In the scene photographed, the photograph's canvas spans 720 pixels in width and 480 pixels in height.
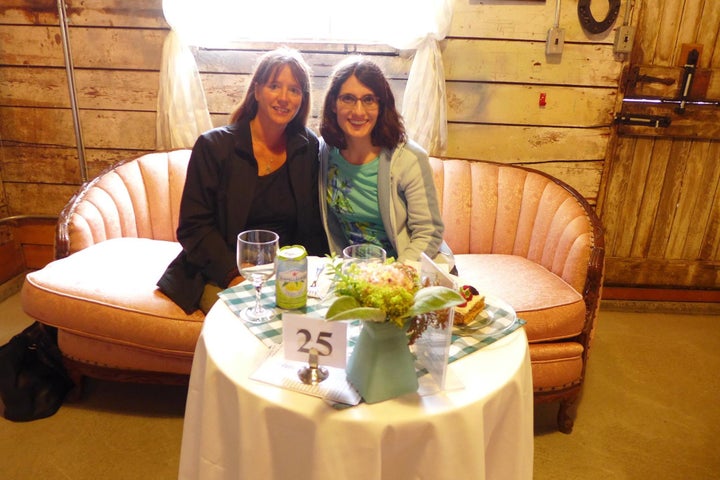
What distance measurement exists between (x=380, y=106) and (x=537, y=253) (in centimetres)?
103

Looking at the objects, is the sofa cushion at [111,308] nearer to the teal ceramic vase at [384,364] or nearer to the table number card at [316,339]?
the table number card at [316,339]

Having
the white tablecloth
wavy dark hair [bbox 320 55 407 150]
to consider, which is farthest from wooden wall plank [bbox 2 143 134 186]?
the white tablecloth

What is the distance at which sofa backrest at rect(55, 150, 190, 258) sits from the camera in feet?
7.36

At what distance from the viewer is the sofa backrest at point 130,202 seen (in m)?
2.24

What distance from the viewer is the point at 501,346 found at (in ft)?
4.28

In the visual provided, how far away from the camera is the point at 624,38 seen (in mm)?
2672

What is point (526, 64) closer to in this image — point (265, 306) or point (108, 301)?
point (265, 306)

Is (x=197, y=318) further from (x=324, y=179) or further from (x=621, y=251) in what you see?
(x=621, y=251)

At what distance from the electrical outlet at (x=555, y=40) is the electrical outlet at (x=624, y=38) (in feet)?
0.88

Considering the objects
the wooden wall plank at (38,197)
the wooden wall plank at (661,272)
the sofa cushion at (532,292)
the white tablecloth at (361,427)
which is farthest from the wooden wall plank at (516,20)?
the wooden wall plank at (38,197)

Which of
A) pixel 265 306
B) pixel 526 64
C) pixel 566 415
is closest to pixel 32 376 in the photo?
pixel 265 306

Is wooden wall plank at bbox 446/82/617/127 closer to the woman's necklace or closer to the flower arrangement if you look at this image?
the woman's necklace

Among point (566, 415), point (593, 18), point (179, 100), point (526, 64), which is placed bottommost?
point (566, 415)

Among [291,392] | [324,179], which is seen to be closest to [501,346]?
[291,392]
